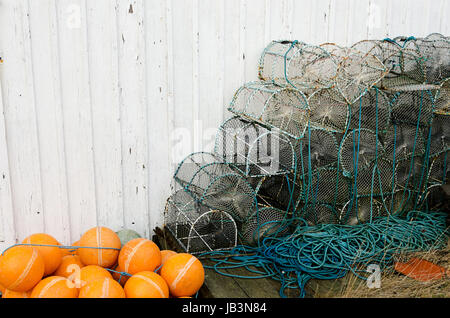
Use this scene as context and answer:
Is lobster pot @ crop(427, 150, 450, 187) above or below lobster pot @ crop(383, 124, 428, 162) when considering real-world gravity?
below

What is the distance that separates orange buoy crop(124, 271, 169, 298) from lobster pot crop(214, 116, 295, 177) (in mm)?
1229

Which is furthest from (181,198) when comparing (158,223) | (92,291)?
(92,291)

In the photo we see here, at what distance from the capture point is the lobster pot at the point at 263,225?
3.10 meters

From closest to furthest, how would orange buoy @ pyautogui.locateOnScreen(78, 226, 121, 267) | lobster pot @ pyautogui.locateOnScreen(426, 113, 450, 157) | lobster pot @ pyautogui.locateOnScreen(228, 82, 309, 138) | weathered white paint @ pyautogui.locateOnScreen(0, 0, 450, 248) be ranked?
orange buoy @ pyautogui.locateOnScreen(78, 226, 121, 267) < weathered white paint @ pyautogui.locateOnScreen(0, 0, 450, 248) < lobster pot @ pyautogui.locateOnScreen(228, 82, 309, 138) < lobster pot @ pyautogui.locateOnScreen(426, 113, 450, 157)

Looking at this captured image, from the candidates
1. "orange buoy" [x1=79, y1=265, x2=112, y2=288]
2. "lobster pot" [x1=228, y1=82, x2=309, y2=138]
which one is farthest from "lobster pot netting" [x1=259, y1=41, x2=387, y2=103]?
"orange buoy" [x1=79, y1=265, x2=112, y2=288]

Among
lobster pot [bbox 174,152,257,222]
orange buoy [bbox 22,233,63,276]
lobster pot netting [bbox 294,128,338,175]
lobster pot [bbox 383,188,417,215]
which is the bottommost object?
lobster pot [bbox 383,188,417,215]

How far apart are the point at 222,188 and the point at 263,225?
42 centimetres

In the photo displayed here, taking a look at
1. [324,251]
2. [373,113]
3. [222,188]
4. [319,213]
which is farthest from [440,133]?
[222,188]

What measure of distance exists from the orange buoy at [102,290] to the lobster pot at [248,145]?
1410 millimetres

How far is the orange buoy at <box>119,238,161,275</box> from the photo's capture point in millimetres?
2500

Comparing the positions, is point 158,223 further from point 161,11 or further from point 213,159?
point 161,11

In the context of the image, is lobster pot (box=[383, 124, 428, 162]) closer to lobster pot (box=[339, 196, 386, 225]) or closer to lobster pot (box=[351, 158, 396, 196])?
lobster pot (box=[351, 158, 396, 196])

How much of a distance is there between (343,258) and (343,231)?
0.34 meters

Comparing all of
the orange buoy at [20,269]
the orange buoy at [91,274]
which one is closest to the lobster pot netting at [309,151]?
the orange buoy at [91,274]
